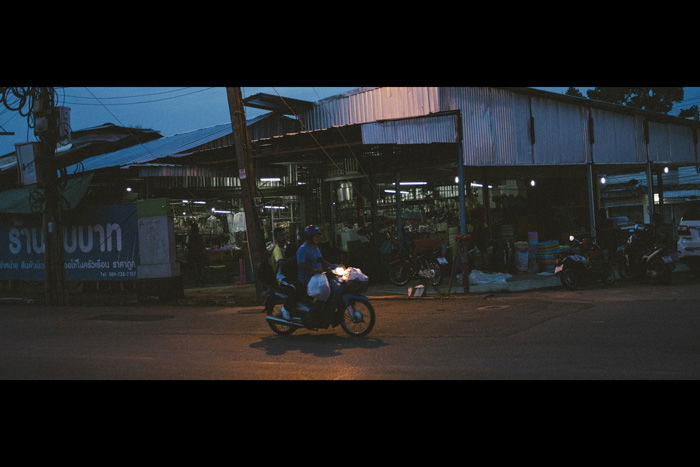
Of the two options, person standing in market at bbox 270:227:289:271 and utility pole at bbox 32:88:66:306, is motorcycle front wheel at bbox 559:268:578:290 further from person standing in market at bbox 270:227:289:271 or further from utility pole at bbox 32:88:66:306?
utility pole at bbox 32:88:66:306

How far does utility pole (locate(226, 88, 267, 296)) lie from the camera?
14.1 metres

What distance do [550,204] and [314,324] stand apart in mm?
17261

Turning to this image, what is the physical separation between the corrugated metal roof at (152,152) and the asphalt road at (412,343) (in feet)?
20.8

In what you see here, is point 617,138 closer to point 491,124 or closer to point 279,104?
point 491,124

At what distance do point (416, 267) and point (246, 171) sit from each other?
16.6 ft

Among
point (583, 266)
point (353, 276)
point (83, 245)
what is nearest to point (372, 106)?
point (583, 266)

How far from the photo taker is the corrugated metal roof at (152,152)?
1845cm

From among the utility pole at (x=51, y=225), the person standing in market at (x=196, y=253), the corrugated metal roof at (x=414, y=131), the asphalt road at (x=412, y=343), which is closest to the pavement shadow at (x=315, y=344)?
the asphalt road at (x=412, y=343)

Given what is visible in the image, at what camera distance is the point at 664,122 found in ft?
72.5

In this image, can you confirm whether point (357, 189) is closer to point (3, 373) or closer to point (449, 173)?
point (449, 173)

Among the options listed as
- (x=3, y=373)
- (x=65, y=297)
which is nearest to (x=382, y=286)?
(x=65, y=297)

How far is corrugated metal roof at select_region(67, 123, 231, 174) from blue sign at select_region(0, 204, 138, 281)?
2085mm

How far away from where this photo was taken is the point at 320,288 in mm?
9328

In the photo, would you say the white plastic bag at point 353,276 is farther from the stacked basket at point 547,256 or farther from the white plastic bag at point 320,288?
the stacked basket at point 547,256
